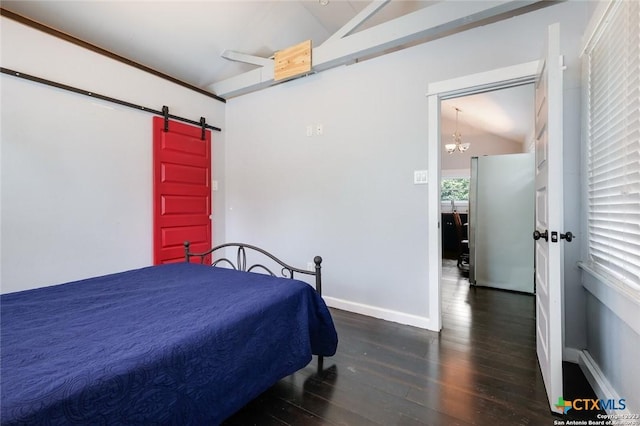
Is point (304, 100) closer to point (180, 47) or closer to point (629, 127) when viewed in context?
point (180, 47)

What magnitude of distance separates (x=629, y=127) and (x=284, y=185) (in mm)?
2717

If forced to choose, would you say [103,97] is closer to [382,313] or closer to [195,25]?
[195,25]

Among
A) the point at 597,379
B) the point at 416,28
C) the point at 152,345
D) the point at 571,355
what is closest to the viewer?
the point at 152,345

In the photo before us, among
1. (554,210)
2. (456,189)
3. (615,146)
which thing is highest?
(456,189)

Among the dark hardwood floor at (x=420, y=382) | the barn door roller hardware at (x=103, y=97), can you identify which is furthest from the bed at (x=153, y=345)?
the barn door roller hardware at (x=103, y=97)

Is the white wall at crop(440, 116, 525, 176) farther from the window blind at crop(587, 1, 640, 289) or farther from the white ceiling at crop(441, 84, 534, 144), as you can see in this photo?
the window blind at crop(587, 1, 640, 289)

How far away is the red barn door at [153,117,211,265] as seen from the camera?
9.87ft

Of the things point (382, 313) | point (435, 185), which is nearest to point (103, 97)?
point (435, 185)

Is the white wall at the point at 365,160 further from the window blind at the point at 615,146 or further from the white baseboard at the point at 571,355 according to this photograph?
the window blind at the point at 615,146

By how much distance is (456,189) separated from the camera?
7.25 meters

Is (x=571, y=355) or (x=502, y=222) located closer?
(x=571, y=355)

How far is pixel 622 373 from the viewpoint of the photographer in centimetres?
136

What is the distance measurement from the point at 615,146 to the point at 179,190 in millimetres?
3582

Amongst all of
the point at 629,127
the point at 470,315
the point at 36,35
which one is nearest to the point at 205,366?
the point at 629,127
